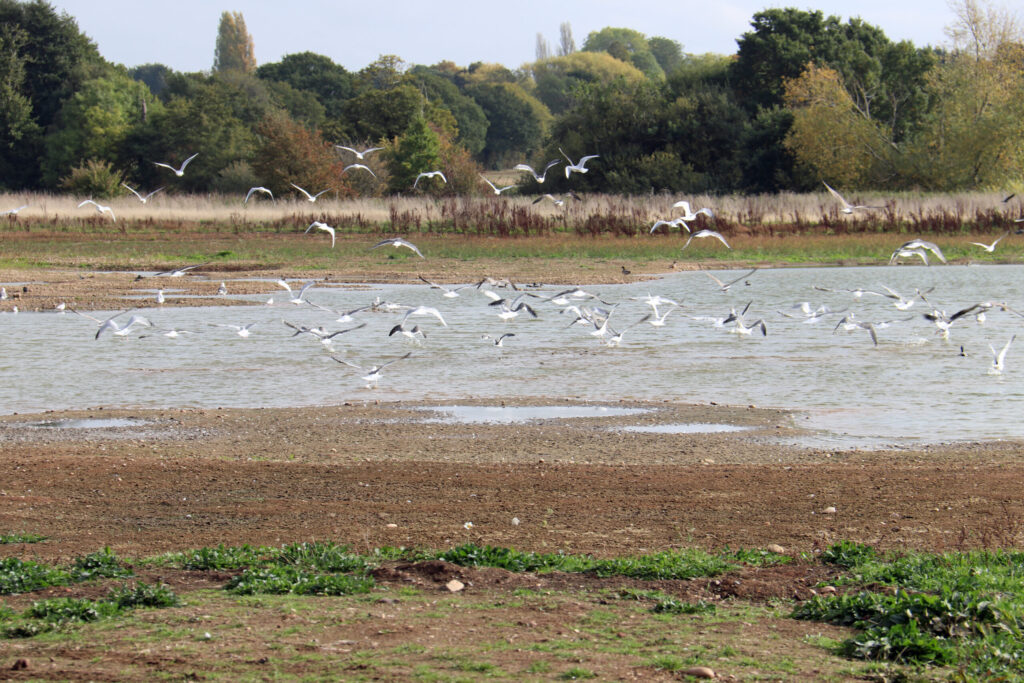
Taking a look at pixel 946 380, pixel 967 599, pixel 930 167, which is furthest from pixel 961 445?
pixel 930 167

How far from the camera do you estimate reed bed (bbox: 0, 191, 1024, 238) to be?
4050 centimetres

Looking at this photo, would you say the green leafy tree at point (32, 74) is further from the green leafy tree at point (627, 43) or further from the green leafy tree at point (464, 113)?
the green leafy tree at point (627, 43)

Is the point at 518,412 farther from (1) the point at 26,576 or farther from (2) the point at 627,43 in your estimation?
(2) the point at 627,43

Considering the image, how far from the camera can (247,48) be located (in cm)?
15675

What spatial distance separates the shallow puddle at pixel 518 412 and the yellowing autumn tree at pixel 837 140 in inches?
1710

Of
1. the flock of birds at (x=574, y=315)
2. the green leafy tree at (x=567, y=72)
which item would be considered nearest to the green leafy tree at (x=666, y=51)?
the green leafy tree at (x=567, y=72)

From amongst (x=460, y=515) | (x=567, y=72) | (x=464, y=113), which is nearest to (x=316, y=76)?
(x=464, y=113)

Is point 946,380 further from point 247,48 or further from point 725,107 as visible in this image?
point 247,48

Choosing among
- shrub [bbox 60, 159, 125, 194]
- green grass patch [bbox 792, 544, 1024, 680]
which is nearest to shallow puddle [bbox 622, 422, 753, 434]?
green grass patch [bbox 792, 544, 1024, 680]

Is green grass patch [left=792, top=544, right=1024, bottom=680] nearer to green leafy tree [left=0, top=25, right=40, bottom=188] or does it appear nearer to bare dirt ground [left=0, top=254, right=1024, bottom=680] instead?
bare dirt ground [left=0, top=254, right=1024, bottom=680]

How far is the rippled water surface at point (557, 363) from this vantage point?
45.1ft

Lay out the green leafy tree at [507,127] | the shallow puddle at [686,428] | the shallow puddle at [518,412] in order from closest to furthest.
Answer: the shallow puddle at [686,428] → the shallow puddle at [518,412] → the green leafy tree at [507,127]

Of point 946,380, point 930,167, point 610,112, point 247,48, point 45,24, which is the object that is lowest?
point 946,380

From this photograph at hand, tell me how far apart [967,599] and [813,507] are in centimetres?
273
